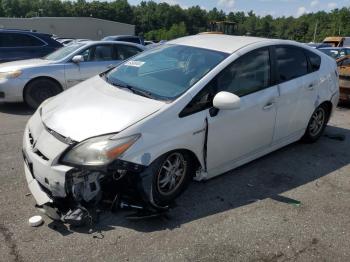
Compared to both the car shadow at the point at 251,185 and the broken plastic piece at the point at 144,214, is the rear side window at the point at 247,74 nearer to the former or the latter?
the car shadow at the point at 251,185

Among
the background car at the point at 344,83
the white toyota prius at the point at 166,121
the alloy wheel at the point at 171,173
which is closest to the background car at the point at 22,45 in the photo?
the white toyota prius at the point at 166,121

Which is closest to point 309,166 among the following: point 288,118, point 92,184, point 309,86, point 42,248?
point 288,118

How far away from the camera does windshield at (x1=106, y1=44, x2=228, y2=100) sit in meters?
3.84

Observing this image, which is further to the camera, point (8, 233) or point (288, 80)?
point (288, 80)

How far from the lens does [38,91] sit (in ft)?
25.1

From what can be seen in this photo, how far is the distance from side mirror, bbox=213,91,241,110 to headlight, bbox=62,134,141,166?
1046mm

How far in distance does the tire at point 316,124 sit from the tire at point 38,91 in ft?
16.7

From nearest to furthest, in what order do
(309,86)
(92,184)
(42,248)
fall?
1. (42,248)
2. (92,184)
3. (309,86)

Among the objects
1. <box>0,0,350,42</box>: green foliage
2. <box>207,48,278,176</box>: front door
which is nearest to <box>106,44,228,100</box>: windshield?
<box>207,48,278,176</box>: front door

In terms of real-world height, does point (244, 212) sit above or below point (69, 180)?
below

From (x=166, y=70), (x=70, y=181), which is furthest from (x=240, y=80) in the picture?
(x=70, y=181)

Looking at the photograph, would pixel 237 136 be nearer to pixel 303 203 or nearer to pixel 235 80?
pixel 235 80

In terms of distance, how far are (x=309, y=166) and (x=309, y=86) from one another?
43.1 inches

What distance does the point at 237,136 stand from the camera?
13.4ft
